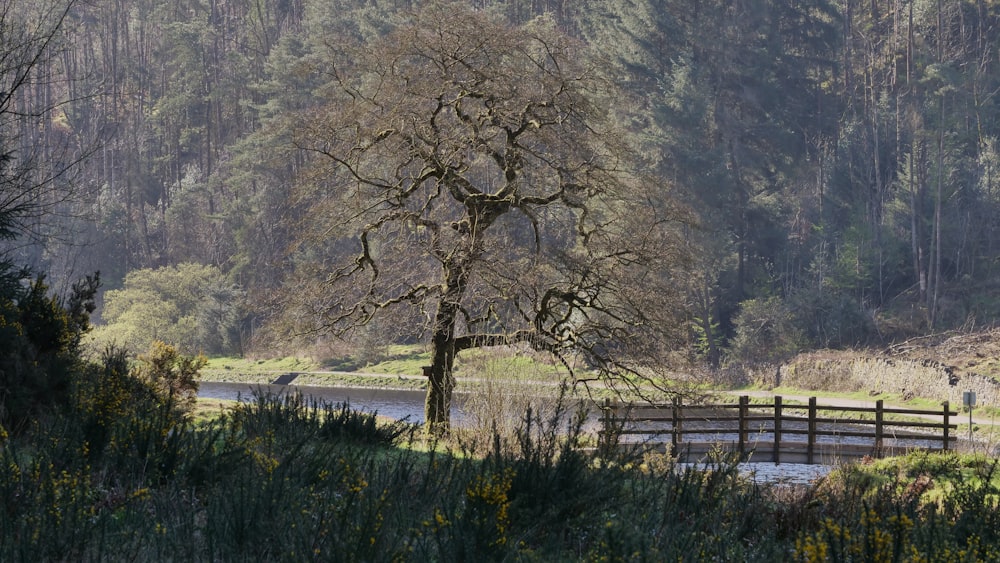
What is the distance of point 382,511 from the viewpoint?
5012 mm

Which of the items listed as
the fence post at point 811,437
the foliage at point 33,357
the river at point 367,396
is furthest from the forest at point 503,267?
the river at point 367,396

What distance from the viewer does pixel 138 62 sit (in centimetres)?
7762

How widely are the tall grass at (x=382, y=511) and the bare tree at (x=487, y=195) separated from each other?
8.99m

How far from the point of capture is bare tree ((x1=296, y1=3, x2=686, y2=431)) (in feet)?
56.6

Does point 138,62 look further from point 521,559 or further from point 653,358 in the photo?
point 521,559

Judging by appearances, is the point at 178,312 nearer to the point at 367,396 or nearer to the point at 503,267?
the point at 367,396

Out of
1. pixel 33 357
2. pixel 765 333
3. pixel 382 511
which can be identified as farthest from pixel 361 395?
pixel 382 511

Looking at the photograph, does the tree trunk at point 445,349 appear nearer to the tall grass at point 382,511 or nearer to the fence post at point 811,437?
the fence post at point 811,437

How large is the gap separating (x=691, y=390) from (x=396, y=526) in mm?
14186

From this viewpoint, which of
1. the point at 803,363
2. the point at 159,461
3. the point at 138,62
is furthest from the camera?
the point at 138,62

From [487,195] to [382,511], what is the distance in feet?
43.8

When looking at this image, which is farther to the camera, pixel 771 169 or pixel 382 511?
pixel 771 169

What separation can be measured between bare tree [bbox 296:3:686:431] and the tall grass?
8985mm

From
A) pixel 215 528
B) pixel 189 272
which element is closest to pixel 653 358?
pixel 215 528
